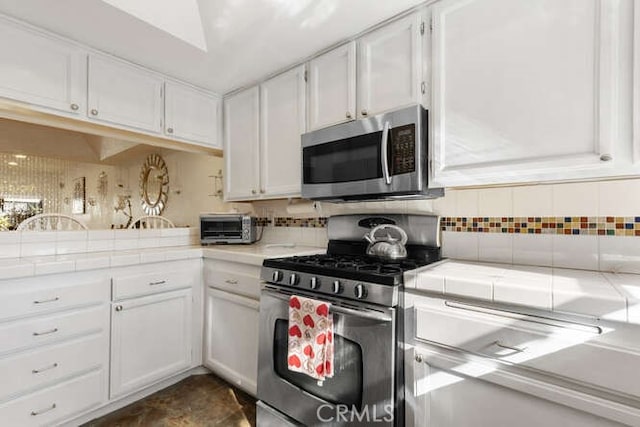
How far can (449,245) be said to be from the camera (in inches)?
66.9

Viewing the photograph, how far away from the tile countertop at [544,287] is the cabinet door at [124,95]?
1.97 metres

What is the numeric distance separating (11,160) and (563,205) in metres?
4.03

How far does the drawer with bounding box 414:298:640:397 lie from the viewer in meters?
0.85

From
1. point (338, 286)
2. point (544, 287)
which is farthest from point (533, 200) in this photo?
point (338, 286)

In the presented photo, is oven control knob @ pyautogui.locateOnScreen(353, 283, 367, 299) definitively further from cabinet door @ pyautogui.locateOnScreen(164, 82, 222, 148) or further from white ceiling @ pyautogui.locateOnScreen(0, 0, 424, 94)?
cabinet door @ pyautogui.locateOnScreen(164, 82, 222, 148)

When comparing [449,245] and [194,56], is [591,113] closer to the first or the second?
[449,245]

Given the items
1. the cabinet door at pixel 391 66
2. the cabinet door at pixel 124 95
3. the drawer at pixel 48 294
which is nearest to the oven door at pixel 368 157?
the cabinet door at pixel 391 66

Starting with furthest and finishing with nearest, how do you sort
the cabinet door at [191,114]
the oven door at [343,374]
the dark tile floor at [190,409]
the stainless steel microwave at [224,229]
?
the stainless steel microwave at [224,229]
the cabinet door at [191,114]
the dark tile floor at [190,409]
the oven door at [343,374]

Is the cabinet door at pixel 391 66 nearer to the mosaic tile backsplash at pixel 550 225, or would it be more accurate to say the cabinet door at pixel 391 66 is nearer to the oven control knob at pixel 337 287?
the mosaic tile backsplash at pixel 550 225

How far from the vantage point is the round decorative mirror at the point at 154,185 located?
12.5ft

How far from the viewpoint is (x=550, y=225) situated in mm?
1418

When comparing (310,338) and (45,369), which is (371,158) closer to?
(310,338)

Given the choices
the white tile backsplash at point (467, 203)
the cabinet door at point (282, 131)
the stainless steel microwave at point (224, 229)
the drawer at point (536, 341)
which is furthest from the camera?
the stainless steel microwave at point (224, 229)

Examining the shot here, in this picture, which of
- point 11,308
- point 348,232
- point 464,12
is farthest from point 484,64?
point 11,308
